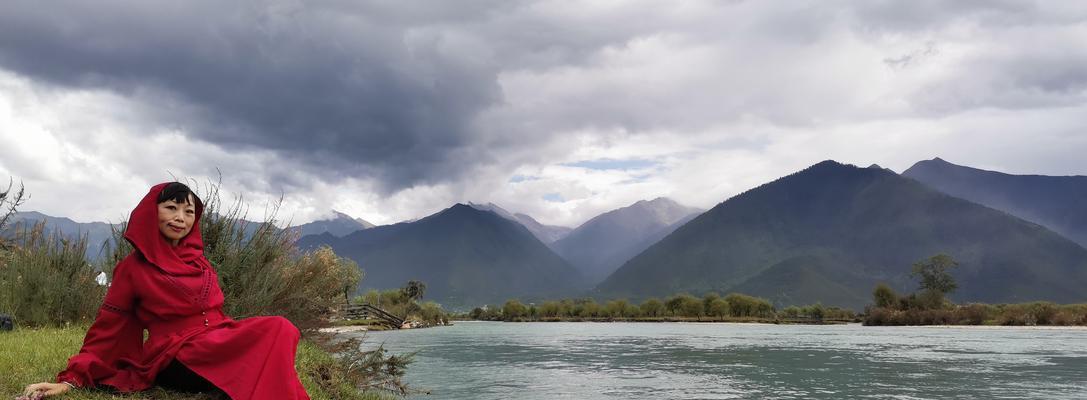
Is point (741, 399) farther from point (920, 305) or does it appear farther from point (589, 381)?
point (920, 305)

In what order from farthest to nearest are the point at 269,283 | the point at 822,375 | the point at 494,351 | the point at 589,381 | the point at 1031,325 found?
the point at 1031,325 → the point at 494,351 → the point at 822,375 → the point at 589,381 → the point at 269,283

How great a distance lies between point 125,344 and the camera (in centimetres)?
646

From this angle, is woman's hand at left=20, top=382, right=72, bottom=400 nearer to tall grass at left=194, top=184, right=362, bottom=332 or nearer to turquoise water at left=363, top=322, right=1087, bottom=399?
tall grass at left=194, top=184, right=362, bottom=332

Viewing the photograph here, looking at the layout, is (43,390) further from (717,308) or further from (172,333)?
(717,308)

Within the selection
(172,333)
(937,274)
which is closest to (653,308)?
(937,274)

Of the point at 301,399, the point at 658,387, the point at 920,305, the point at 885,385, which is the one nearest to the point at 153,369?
the point at 301,399

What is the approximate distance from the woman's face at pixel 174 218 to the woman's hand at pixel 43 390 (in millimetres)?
1547

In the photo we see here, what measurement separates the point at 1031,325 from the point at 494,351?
283ft

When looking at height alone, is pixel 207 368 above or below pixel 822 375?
above

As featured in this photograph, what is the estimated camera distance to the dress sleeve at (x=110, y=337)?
6.21 metres

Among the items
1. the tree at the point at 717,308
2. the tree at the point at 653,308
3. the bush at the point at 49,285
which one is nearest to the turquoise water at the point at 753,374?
the bush at the point at 49,285

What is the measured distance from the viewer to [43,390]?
6.05 metres

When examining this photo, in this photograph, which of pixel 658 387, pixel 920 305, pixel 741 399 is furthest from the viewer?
pixel 920 305

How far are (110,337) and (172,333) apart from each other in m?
0.54
